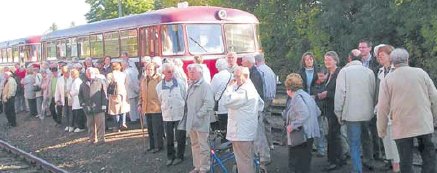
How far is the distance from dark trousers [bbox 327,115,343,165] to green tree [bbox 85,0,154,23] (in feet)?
149

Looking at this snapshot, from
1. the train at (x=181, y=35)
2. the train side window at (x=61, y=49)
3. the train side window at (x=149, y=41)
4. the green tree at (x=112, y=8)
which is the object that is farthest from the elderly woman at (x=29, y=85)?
the green tree at (x=112, y=8)

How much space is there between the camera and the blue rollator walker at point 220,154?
29.1 ft

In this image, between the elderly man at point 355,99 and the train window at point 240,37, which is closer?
A: the elderly man at point 355,99

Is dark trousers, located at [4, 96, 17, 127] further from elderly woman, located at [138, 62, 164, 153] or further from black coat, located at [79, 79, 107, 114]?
elderly woman, located at [138, 62, 164, 153]

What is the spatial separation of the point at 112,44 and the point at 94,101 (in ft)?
15.7

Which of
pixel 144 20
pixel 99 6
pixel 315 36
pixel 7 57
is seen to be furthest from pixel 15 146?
pixel 99 6

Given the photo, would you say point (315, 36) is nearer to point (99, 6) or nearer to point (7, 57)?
point (7, 57)

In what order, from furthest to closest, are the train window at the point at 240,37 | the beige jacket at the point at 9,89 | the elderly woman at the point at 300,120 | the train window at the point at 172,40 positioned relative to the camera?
the beige jacket at the point at 9,89 → the train window at the point at 240,37 → the train window at the point at 172,40 → the elderly woman at the point at 300,120

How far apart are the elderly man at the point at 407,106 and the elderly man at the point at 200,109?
2878 millimetres

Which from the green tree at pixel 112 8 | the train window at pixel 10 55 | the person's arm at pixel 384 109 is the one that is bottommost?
the person's arm at pixel 384 109

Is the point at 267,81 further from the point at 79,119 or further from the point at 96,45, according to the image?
the point at 96,45

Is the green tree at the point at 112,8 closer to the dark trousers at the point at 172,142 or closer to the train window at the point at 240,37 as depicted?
the train window at the point at 240,37

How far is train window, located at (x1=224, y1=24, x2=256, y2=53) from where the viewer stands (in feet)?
52.4

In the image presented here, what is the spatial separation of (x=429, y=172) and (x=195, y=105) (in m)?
3.54
